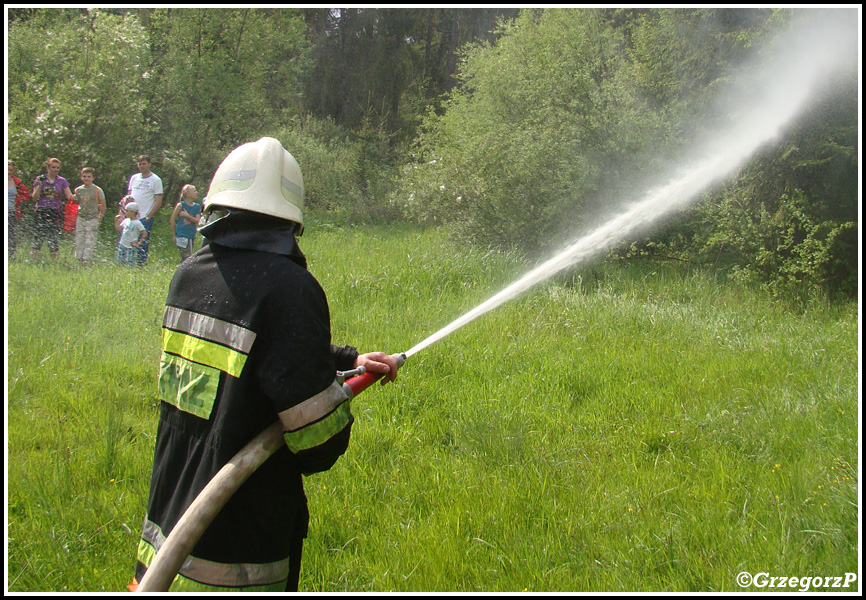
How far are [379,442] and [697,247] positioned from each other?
813 centimetres

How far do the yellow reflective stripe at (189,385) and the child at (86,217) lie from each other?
341 inches

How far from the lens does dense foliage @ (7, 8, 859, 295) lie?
859cm

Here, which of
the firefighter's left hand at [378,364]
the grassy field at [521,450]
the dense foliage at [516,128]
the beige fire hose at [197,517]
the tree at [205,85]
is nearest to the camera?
the beige fire hose at [197,517]

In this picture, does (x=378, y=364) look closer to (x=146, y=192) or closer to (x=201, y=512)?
(x=201, y=512)

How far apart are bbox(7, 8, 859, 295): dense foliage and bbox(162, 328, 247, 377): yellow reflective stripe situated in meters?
7.82

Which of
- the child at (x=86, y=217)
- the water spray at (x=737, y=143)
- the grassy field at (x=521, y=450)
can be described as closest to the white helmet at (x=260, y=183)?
the grassy field at (x=521, y=450)

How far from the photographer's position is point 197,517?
6.02 ft

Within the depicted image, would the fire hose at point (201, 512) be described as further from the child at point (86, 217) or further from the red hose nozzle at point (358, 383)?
the child at point (86, 217)

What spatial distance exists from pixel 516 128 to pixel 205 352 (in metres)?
10.4

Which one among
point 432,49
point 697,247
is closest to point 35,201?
point 697,247

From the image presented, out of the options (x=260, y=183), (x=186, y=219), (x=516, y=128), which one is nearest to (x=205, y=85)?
(x=186, y=219)

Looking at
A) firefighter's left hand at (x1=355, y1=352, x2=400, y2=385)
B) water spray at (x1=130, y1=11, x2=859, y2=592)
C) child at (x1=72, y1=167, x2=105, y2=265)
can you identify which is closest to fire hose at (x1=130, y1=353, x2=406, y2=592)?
firefighter's left hand at (x1=355, y1=352, x2=400, y2=385)

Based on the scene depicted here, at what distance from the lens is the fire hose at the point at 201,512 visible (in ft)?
5.92

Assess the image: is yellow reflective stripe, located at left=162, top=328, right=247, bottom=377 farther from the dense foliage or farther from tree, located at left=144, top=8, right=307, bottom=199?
tree, located at left=144, top=8, right=307, bottom=199
